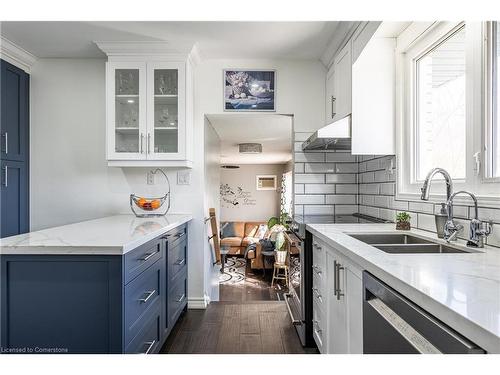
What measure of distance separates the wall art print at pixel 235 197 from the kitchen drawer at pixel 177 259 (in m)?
6.32

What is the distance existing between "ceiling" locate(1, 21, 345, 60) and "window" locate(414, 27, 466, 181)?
27.5 inches

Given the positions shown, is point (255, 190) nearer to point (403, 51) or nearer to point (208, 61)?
point (208, 61)

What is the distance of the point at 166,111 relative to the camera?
8.93 ft

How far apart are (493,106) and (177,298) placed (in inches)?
91.7

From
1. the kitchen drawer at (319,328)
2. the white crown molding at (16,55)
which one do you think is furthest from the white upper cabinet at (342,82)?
the white crown molding at (16,55)

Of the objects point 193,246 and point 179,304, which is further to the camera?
point 193,246

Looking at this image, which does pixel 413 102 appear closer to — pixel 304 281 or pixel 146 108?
pixel 304 281

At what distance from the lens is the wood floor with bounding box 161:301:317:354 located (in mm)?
2293

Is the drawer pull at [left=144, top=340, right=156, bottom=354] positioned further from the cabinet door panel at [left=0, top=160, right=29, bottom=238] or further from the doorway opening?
the cabinet door panel at [left=0, top=160, right=29, bottom=238]

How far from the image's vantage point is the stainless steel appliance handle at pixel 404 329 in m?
0.74

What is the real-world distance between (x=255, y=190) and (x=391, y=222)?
707cm
